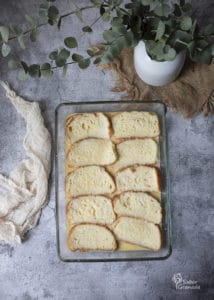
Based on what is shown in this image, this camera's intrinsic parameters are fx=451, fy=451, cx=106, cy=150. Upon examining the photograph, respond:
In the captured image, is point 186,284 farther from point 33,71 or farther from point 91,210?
point 33,71

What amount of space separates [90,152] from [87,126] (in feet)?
0.28

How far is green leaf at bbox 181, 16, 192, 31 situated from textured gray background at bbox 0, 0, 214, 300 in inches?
16.4

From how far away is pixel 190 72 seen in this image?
5.00 ft

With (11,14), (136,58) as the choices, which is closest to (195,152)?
(136,58)

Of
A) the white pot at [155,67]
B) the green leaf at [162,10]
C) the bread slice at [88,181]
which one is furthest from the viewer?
the bread slice at [88,181]

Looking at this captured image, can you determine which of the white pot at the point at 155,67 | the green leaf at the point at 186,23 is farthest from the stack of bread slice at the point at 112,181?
the green leaf at the point at 186,23

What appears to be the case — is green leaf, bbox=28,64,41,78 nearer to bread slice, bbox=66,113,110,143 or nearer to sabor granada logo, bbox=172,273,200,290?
bread slice, bbox=66,113,110,143

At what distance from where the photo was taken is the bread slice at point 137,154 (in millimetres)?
1479

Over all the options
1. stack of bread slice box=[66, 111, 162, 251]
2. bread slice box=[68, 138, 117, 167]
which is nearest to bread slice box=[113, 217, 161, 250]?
stack of bread slice box=[66, 111, 162, 251]

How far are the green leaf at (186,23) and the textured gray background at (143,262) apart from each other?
415mm

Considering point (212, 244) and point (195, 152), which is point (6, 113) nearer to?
point (195, 152)

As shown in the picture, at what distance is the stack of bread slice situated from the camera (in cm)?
145

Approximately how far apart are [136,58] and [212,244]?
66cm

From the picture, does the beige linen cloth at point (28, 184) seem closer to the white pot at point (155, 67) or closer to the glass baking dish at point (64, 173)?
the glass baking dish at point (64, 173)
